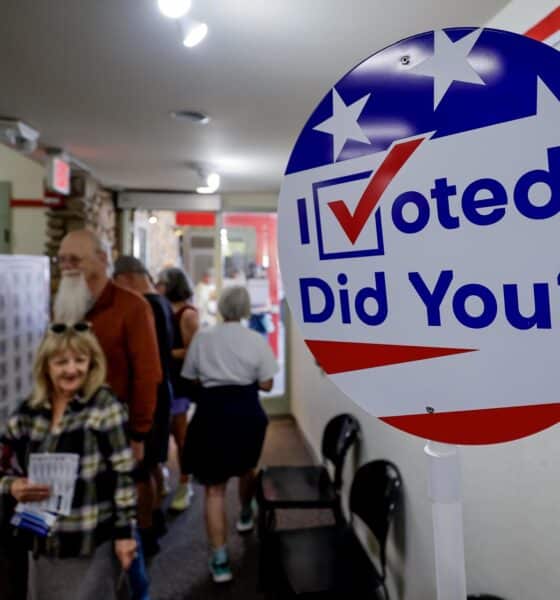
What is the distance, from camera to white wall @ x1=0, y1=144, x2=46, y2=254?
4.06 meters

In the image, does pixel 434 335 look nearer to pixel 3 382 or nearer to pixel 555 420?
pixel 555 420

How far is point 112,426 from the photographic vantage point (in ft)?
4.79

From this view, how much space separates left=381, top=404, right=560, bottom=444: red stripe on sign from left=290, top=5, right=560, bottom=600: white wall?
0.07 meters

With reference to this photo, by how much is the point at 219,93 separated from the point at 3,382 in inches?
77.6

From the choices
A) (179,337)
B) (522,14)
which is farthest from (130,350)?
(522,14)

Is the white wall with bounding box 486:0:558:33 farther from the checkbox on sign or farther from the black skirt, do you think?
the black skirt

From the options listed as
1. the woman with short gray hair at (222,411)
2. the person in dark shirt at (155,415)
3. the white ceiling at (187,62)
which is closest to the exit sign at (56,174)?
the white ceiling at (187,62)

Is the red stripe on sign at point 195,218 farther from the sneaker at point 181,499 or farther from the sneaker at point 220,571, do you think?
the sneaker at point 220,571

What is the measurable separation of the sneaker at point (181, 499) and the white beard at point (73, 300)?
1.70 m

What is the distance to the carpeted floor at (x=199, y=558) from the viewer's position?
87.8 inches

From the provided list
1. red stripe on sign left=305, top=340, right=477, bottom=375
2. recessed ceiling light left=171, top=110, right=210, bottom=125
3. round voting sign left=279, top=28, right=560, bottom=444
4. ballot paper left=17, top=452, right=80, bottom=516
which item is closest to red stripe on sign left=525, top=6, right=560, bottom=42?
round voting sign left=279, top=28, right=560, bottom=444

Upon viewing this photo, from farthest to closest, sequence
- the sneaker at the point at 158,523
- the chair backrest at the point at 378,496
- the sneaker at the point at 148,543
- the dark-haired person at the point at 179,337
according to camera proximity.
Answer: the dark-haired person at the point at 179,337
the sneaker at the point at 158,523
the sneaker at the point at 148,543
the chair backrest at the point at 378,496

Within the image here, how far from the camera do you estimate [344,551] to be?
182cm

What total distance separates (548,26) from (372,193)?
98cm
